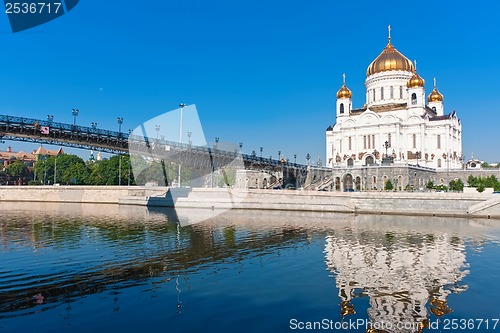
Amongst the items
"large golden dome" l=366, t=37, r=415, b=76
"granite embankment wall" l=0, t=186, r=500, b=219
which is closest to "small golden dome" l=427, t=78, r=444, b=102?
"large golden dome" l=366, t=37, r=415, b=76

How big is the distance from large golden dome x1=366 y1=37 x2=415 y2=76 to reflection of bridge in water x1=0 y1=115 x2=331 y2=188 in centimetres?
2964

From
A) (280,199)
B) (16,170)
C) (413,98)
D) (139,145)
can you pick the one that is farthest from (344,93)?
(16,170)

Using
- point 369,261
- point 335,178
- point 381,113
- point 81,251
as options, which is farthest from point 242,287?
point 381,113

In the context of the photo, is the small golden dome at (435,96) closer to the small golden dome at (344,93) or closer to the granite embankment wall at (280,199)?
the small golden dome at (344,93)

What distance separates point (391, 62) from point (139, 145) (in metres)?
60.7

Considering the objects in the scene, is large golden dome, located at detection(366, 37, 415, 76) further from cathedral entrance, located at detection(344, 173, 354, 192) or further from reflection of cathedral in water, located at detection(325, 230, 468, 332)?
reflection of cathedral in water, located at detection(325, 230, 468, 332)

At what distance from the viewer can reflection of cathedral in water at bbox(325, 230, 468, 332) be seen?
12.1m

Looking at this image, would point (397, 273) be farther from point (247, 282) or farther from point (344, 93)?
point (344, 93)

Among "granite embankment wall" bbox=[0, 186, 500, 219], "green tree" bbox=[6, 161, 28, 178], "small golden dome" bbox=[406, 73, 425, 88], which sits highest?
"small golden dome" bbox=[406, 73, 425, 88]

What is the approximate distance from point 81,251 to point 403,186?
55084 mm

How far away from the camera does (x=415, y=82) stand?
78.7 meters

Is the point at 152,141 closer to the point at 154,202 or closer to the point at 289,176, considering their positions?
the point at 154,202

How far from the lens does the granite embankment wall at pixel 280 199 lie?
4072 centimetres

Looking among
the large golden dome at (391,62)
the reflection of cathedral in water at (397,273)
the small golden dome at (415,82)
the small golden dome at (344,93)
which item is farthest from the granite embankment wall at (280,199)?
the small golden dome at (344,93)
